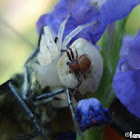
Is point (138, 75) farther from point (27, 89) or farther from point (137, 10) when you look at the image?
point (137, 10)

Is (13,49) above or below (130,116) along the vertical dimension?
above

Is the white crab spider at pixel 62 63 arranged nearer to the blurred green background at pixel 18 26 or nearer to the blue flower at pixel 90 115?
the blue flower at pixel 90 115

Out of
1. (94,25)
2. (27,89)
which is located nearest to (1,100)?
(27,89)

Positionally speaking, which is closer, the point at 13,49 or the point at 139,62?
the point at 139,62

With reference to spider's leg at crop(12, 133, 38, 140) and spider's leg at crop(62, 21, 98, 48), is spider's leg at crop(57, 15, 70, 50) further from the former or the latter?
spider's leg at crop(12, 133, 38, 140)

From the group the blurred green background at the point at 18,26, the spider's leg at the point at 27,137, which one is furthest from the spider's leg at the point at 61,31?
the blurred green background at the point at 18,26

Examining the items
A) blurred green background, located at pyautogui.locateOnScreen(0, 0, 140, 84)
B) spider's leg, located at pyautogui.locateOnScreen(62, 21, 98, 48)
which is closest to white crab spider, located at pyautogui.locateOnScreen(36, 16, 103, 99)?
spider's leg, located at pyautogui.locateOnScreen(62, 21, 98, 48)

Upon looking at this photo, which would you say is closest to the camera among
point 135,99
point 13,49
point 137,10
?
point 135,99

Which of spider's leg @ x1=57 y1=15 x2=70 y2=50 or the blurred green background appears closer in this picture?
spider's leg @ x1=57 y1=15 x2=70 y2=50

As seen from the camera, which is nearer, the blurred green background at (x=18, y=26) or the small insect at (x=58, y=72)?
the small insect at (x=58, y=72)
